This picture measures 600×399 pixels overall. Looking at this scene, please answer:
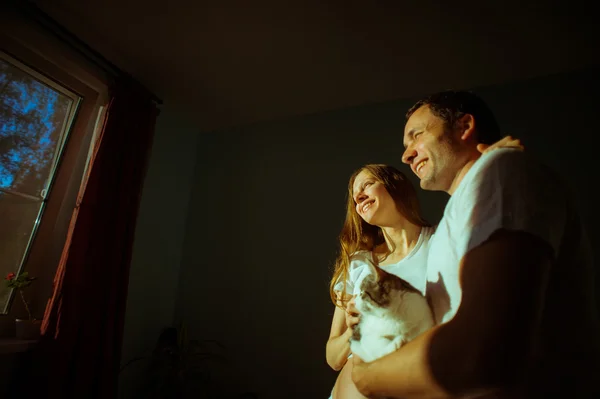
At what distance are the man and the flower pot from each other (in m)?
1.80

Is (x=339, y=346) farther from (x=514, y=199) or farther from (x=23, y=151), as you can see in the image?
(x=23, y=151)

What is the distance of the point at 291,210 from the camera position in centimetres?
229

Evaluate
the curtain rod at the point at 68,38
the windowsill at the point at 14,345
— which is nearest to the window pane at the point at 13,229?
the windowsill at the point at 14,345

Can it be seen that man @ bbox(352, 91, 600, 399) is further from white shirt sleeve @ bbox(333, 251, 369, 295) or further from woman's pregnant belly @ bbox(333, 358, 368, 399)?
woman's pregnant belly @ bbox(333, 358, 368, 399)

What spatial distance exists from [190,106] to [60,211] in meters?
1.22

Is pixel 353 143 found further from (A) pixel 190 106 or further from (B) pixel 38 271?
(B) pixel 38 271

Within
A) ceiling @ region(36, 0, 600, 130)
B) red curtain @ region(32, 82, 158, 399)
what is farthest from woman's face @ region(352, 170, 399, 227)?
red curtain @ region(32, 82, 158, 399)

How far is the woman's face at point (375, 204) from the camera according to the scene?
1.09 m

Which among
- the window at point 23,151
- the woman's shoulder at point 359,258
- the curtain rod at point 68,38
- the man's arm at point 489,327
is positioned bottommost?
the man's arm at point 489,327

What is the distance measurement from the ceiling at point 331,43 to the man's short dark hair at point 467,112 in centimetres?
103

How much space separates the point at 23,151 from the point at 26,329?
957 mm

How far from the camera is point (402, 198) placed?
3.74 feet

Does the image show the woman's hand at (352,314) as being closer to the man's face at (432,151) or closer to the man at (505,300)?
the man at (505,300)

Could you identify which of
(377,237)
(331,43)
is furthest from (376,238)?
(331,43)
